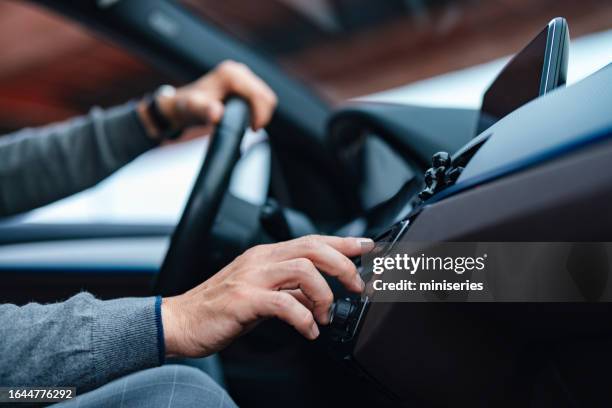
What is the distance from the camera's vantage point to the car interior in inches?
13.3

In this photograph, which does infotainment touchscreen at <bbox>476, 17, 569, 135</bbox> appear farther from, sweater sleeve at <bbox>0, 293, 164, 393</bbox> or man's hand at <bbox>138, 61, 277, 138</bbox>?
man's hand at <bbox>138, 61, 277, 138</bbox>

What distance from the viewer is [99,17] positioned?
1.10 m

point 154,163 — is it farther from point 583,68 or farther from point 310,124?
point 583,68

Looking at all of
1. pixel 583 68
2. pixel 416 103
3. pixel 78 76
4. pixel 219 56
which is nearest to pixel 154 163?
pixel 78 76

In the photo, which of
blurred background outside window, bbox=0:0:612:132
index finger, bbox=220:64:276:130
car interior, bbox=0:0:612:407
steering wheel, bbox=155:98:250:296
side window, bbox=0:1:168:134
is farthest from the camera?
side window, bbox=0:1:168:134

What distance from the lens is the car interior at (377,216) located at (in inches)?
13.3

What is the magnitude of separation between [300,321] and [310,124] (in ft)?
2.85

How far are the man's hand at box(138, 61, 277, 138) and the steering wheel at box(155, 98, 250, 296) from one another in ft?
0.70

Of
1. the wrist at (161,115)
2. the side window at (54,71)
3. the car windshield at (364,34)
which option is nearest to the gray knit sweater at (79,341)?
the wrist at (161,115)

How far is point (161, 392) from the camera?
1.37 feet

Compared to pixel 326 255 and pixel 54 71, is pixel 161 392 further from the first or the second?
pixel 54 71

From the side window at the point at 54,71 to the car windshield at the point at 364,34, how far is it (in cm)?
116

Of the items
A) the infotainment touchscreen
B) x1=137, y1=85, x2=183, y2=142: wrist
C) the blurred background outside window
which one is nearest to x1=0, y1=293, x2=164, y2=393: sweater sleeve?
the infotainment touchscreen

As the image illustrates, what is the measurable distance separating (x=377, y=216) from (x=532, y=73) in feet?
0.75
